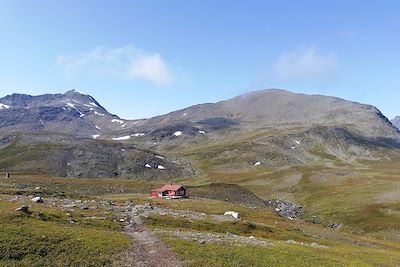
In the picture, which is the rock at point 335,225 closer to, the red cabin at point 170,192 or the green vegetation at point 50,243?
the red cabin at point 170,192

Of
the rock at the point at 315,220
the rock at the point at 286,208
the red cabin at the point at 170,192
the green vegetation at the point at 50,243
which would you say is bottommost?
the rock at the point at 315,220

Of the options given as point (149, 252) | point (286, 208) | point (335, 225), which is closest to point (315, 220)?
point (335, 225)

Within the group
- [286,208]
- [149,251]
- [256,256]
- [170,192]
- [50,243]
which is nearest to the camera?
[50,243]

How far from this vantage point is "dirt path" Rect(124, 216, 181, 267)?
38.5 m

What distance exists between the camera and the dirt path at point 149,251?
3853 cm

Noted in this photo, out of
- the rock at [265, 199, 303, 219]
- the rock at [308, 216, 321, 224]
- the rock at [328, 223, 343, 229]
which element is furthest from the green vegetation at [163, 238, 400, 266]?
the rock at [265, 199, 303, 219]

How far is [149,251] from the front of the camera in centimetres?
4244

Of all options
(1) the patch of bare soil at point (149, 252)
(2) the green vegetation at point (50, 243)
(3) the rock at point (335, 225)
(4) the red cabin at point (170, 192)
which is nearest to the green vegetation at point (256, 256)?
(1) the patch of bare soil at point (149, 252)

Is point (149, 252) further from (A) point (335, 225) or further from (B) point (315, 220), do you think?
(B) point (315, 220)

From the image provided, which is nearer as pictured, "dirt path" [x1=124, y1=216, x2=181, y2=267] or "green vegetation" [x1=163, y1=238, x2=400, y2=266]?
→ "dirt path" [x1=124, y1=216, x2=181, y2=267]

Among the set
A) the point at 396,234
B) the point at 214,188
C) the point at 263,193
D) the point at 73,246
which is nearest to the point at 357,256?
the point at 73,246

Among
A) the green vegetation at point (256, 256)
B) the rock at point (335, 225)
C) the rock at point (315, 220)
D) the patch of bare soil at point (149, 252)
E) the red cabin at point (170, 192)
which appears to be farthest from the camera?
the rock at point (315, 220)

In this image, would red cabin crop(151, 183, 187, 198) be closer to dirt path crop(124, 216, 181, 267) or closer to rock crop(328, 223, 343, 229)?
rock crop(328, 223, 343, 229)

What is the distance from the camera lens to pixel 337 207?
479 feet
